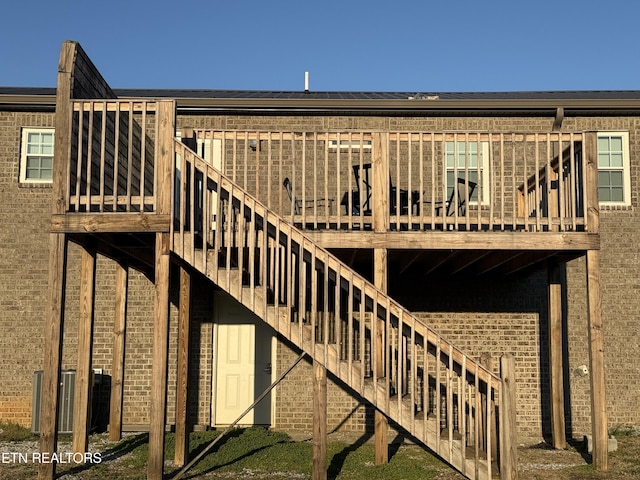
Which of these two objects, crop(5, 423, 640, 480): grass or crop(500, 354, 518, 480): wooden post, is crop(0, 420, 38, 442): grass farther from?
crop(500, 354, 518, 480): wooden post

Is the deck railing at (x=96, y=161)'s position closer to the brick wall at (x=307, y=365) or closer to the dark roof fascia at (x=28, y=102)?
the dark roof fascia at (x=28, y=102)

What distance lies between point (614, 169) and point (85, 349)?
27.2 feet

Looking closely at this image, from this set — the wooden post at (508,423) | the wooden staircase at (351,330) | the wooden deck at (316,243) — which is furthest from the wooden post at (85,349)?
the wooden post at (508,423)

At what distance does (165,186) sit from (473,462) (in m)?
4.13

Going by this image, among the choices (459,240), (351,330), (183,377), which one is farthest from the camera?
(183,377)

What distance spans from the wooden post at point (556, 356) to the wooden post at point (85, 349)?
5.89 metres

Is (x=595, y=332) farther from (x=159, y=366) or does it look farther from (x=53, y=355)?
(x=53, y=355)

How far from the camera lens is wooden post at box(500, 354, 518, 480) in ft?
Result: 19.3

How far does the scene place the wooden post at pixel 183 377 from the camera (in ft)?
25.0

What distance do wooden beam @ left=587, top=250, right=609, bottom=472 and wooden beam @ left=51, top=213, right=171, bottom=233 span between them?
4756 millimetres

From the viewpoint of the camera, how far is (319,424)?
655cm

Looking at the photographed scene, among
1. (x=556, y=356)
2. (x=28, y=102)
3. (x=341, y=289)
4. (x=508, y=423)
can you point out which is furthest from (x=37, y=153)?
(x=556, y=356)

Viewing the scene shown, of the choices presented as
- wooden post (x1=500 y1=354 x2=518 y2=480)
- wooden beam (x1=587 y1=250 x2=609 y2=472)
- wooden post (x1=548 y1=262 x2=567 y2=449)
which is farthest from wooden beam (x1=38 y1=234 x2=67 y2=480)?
wooden post (x1=548 y1=262 x2=567 y2=449)

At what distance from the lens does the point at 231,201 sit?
21.9 ft
